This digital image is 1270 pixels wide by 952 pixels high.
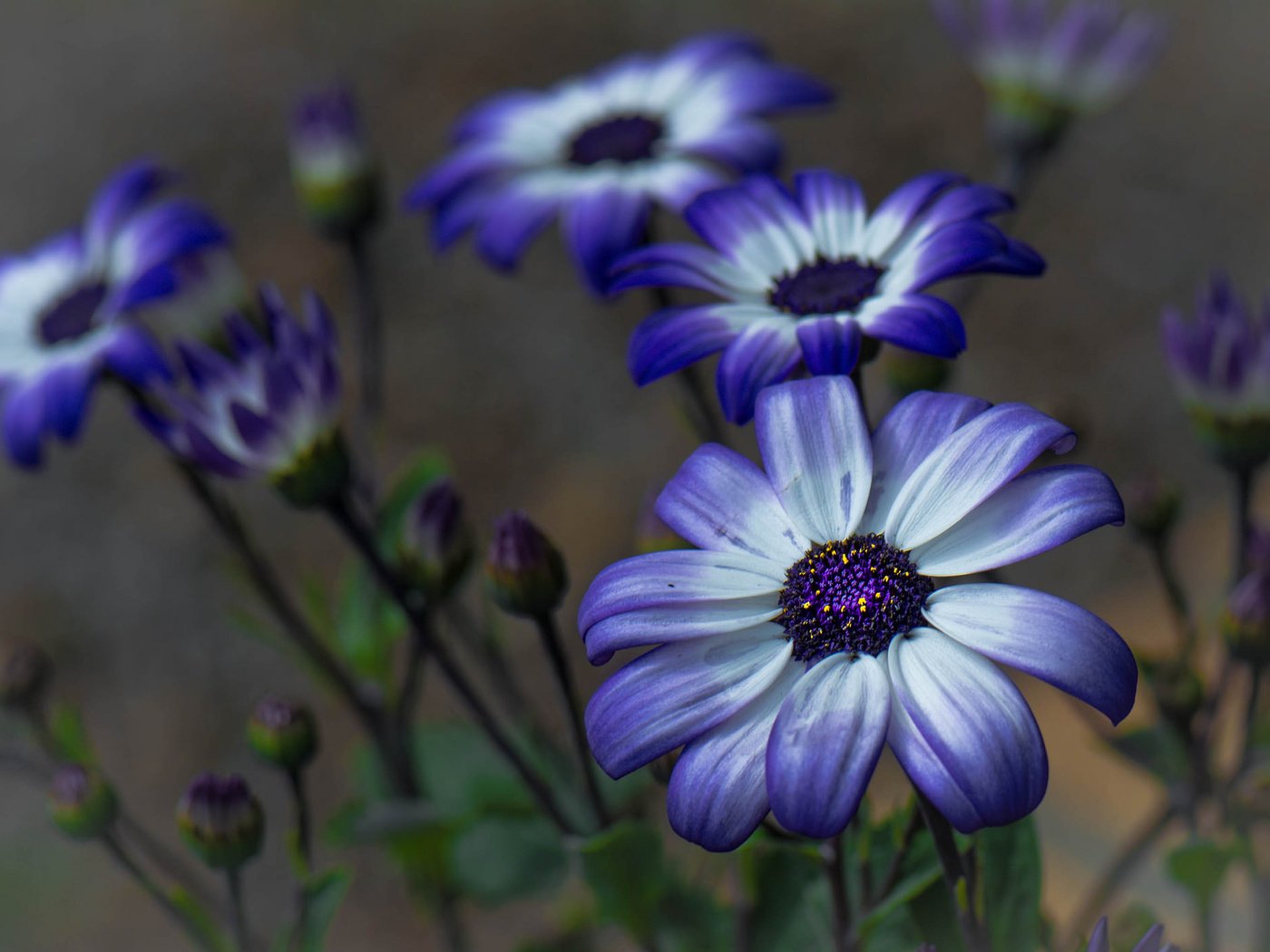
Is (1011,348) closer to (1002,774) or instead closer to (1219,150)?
(1219,150)

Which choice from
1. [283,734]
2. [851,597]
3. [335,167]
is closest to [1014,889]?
[851,597]

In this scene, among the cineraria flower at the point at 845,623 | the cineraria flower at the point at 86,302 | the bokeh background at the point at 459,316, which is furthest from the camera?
the bokeh background at the point at 459,316

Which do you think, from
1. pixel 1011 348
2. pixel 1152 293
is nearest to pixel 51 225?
pixel 1011 348

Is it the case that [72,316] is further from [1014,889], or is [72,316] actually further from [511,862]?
[1014,889]

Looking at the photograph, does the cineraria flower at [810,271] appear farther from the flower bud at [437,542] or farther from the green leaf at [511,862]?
the green leaf at [511,862]

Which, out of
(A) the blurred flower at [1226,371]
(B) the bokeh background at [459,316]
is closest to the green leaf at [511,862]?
(A) the blurred flower at [1226,371]
